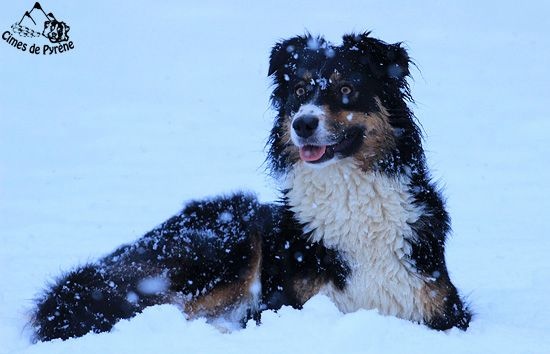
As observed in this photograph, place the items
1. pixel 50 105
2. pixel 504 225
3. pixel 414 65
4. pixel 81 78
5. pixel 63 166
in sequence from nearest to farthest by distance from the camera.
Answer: pixel 414 65, pixel 504 225, pixel 63 166, pixel 50 105, pixel 81 78

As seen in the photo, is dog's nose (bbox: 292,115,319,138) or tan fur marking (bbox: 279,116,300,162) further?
tan fur marking (bbox: 279,116,300,162)

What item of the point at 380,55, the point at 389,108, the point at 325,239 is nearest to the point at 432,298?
the point at 325,239

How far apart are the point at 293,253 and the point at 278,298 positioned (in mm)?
329

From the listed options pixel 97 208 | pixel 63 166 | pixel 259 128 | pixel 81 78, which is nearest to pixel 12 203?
pixel 97 208

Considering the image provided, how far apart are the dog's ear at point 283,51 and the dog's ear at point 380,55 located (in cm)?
38

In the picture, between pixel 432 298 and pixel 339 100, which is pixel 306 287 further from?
pixel 339 100

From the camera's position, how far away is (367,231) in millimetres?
5199

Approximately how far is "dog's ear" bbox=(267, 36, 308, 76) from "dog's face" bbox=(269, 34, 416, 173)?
1 cm

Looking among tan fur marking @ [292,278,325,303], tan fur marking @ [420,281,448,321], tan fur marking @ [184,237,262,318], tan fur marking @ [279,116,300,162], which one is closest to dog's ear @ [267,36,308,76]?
→ tan fur marking @ [279,116,300,162]

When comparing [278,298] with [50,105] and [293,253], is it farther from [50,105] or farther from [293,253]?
[50,105]

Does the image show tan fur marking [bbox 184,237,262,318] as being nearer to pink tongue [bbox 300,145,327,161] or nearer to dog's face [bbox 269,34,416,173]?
dog's face [bbox 269,34,416,173]

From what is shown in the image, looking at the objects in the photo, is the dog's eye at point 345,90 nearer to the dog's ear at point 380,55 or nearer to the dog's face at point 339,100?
the dog's face at point 339,100

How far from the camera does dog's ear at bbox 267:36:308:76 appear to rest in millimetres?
5698

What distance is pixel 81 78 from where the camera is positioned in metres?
24.5
